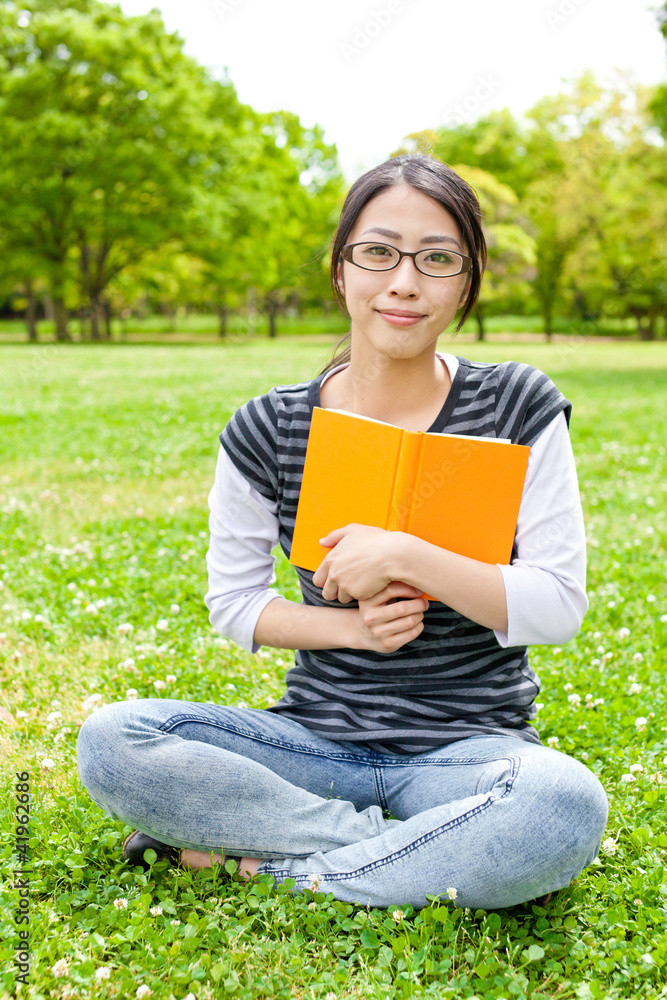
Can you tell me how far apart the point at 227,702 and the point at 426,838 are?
59.4 inches

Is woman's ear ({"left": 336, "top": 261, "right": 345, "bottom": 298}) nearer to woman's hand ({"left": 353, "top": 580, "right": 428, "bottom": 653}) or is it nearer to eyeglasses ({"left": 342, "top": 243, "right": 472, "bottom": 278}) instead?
eyeglasses ({"left": 342, "top": 243, "right": 472, "bottom": 278})

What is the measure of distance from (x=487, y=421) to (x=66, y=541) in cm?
390

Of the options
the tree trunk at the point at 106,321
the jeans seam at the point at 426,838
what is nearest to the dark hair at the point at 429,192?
Result: the jeans seam at the point at 426,838

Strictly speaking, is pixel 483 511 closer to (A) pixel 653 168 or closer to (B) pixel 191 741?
(B) pixel 191 741

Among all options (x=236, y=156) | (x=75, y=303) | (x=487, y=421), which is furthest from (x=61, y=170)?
(x=487, y=421)

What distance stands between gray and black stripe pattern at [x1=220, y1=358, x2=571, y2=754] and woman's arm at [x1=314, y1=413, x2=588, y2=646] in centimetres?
13

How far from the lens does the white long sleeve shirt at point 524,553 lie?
2189 millimetres

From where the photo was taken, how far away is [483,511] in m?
2.21

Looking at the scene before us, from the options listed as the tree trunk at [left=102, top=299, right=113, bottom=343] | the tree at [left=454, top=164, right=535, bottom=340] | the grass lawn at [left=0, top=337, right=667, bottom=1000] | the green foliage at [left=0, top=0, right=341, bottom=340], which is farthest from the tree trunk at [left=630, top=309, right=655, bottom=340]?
the grass lawn at [left=0, top=337, right=667, bottom=1000]

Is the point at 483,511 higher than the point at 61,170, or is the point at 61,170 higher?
the point at 61,170

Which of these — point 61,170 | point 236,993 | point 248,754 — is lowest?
point 236,993

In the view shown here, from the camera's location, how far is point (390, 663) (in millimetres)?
2350

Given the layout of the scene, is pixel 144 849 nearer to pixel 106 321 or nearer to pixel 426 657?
pixel 426 657

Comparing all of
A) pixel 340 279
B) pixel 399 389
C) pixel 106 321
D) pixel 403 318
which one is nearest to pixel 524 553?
pixel 399 389
